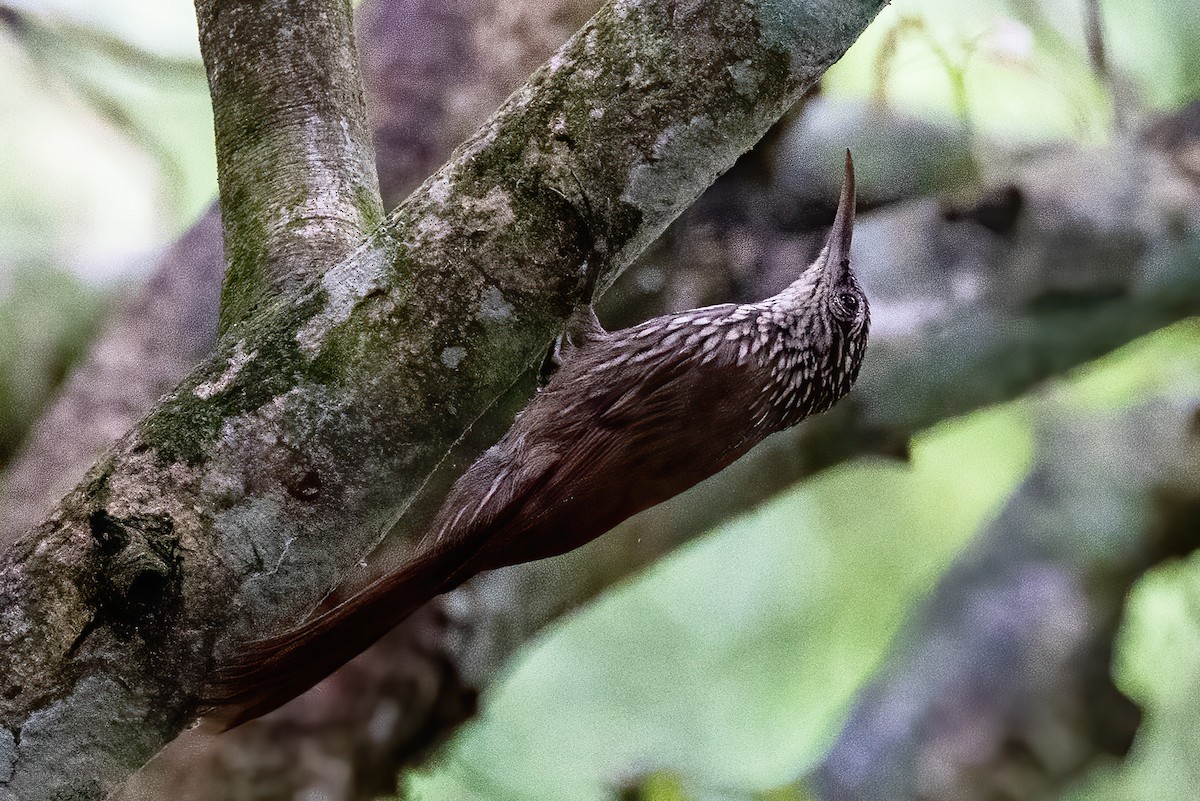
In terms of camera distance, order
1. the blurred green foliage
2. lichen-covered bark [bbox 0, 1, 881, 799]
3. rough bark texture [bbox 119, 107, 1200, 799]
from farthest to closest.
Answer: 1. the blurred green foliage
2. rough bark texture [bbox 119, 107, 1200, 799]
3. lichen-covered bark [bbox 0, 1, 881, 799]

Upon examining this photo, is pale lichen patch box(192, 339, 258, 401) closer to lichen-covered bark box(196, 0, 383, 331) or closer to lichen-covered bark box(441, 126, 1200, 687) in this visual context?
lichen-covered bark box(196, 0, 383, 331)

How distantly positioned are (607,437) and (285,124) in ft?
2.13

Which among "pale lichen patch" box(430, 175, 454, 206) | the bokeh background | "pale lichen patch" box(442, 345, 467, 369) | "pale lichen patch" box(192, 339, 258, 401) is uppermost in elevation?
"pale lichen patch" box(430, 175, 454, 206)

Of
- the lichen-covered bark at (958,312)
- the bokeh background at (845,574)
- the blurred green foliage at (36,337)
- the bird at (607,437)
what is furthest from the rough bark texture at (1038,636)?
the blurred green foliage at (36,337)

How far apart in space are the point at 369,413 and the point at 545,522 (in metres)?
0.32

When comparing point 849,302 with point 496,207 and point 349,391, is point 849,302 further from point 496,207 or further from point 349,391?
point 349,391

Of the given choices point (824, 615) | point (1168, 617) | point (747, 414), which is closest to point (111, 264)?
point (747, 414)

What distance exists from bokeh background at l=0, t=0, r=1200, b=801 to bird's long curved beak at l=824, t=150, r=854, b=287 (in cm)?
44

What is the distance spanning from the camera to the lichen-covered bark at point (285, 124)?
142 centimetres

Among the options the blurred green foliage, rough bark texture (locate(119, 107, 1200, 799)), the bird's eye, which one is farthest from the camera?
the blurred green foliage

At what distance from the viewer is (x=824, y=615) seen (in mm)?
1709

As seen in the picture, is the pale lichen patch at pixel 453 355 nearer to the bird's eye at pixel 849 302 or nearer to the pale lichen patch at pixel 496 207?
the pale lichen patch at pixel 496 207

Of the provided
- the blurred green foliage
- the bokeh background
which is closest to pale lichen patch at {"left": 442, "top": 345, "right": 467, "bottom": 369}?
the bokeh background

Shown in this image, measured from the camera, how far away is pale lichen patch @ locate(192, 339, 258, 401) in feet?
3.42
